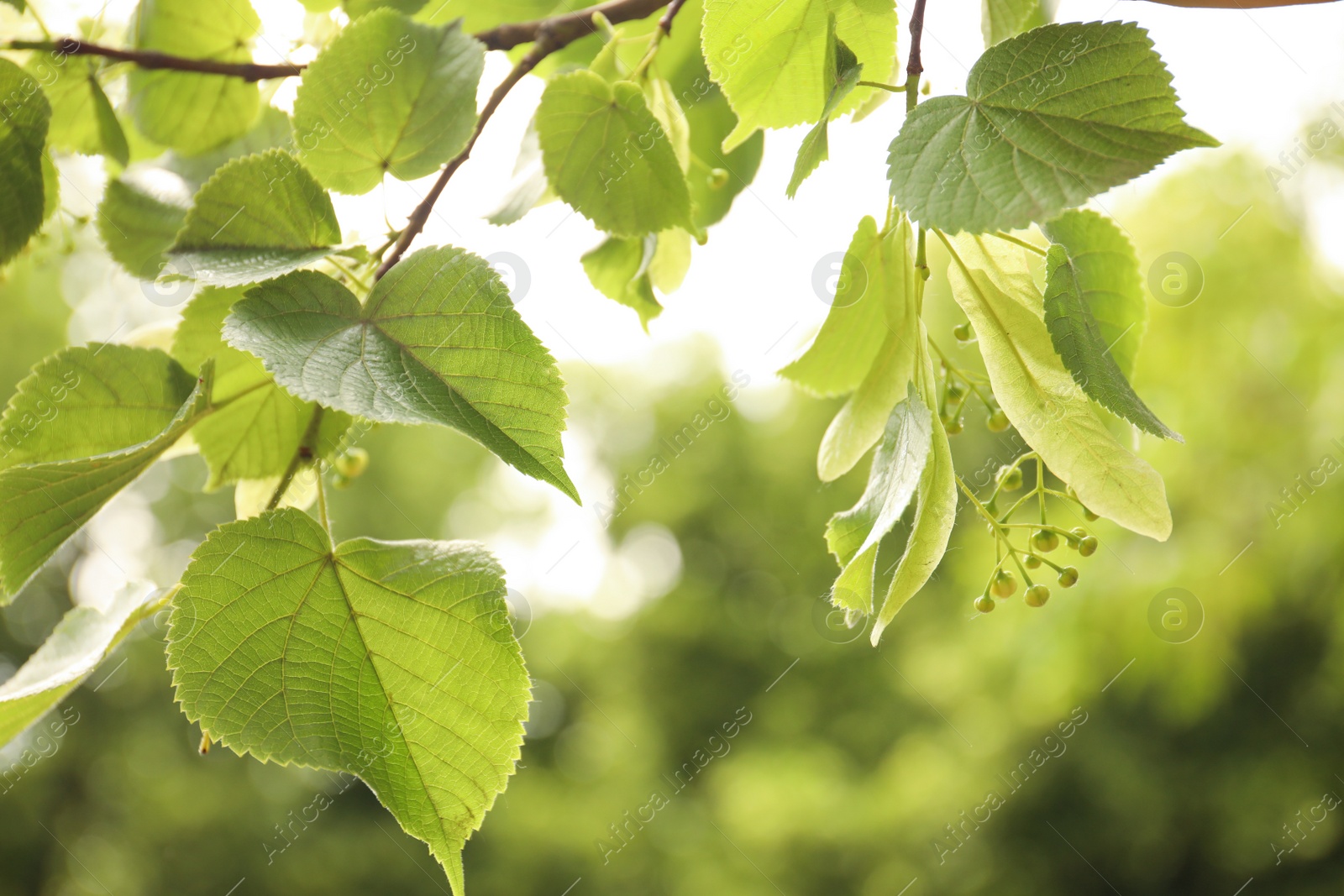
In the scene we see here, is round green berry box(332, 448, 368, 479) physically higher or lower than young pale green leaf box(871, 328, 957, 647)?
higher

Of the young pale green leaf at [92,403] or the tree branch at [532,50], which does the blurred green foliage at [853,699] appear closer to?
the young pale green leaf at [92,403]

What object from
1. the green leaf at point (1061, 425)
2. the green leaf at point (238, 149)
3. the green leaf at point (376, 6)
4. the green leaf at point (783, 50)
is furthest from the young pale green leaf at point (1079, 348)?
the green leaf at point (238, 149)

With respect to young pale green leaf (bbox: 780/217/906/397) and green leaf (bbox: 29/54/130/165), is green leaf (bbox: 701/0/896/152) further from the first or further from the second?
green leaf (bbox: 29/54/130/165)

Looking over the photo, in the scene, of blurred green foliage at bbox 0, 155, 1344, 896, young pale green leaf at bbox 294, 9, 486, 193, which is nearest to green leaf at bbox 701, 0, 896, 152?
young pale green leaf at bbox 294, 9, 486, 193

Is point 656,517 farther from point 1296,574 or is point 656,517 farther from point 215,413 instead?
point 215,413

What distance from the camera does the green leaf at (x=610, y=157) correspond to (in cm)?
45

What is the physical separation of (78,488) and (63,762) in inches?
299

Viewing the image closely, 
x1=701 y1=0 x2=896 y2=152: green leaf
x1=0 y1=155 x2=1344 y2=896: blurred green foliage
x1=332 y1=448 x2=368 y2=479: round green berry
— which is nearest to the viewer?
x1=701 y1=0 x2=896 y2=152: green leaf

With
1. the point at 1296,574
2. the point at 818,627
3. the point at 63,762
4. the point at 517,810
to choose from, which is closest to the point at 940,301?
the point at 818,627

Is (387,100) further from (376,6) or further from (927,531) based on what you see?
(927,531)

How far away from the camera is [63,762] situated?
21.1 ft

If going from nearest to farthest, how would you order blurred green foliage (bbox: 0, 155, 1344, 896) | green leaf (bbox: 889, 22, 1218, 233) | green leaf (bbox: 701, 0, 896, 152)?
1. green leaf (bbox: 889, 22, 1218, 233)
2. green leaf (bbox: 701, 0, 896, 152)
3. blurred green foliage (bbox: 0, 155, 1344, 896)

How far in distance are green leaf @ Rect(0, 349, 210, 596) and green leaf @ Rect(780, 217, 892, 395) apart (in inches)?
11.2

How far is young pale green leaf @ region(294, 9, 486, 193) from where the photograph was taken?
406mm
